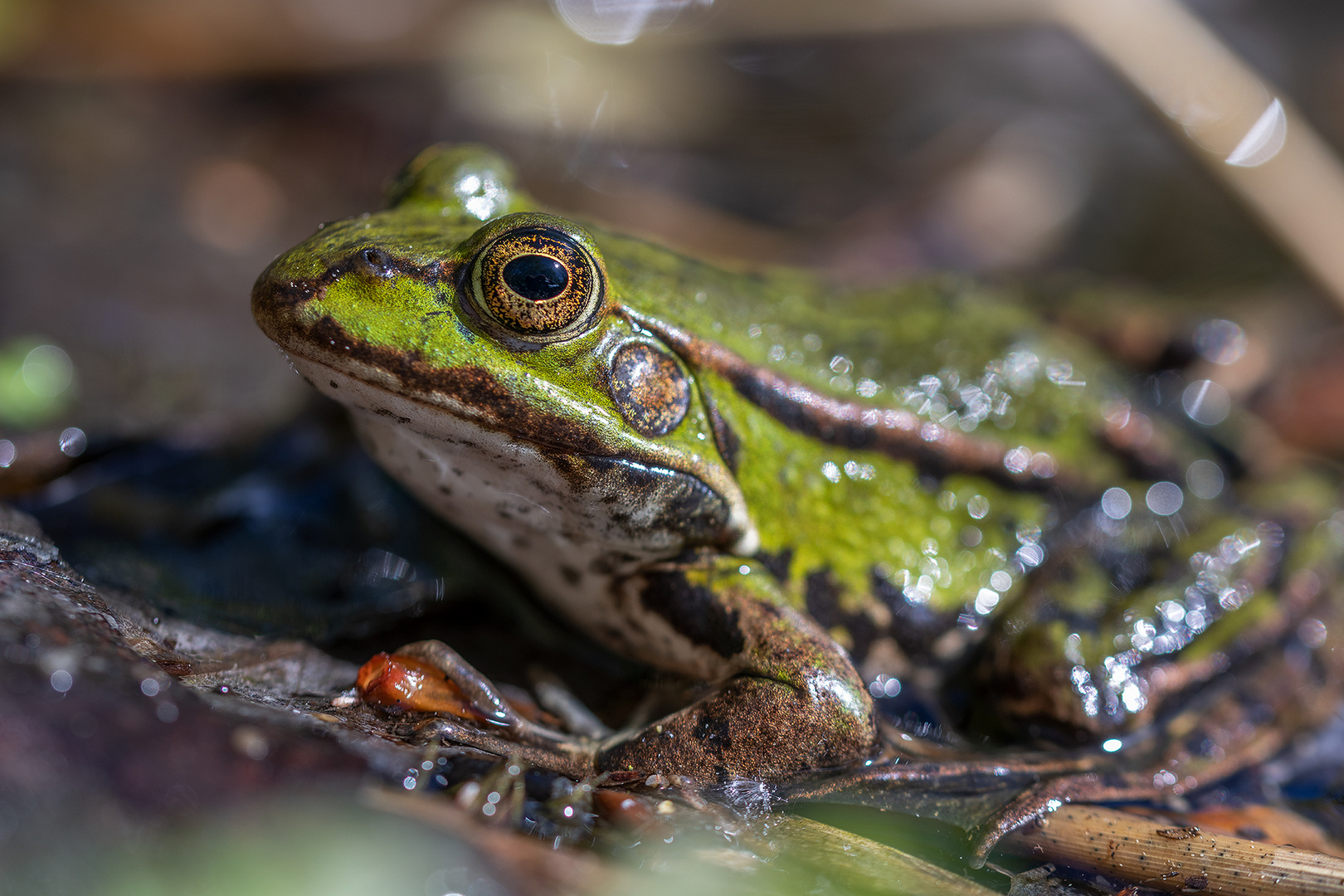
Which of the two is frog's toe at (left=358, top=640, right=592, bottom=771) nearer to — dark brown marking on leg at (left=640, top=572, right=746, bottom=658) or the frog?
the frog

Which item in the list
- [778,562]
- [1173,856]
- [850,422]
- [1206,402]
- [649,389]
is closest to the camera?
[1173,856]

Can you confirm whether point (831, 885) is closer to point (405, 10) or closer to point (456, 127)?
point (456, 127)

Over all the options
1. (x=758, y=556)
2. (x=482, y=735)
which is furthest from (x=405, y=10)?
(x=482, y=735)

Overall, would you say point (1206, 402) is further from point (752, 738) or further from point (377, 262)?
point (377, 262)

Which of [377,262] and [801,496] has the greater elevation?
[377,262]

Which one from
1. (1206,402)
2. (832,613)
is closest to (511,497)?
(832,613)

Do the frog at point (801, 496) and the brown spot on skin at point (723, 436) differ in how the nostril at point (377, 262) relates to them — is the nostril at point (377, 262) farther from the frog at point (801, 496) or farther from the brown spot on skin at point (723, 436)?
the brown spot on skin at point (723, 436)
